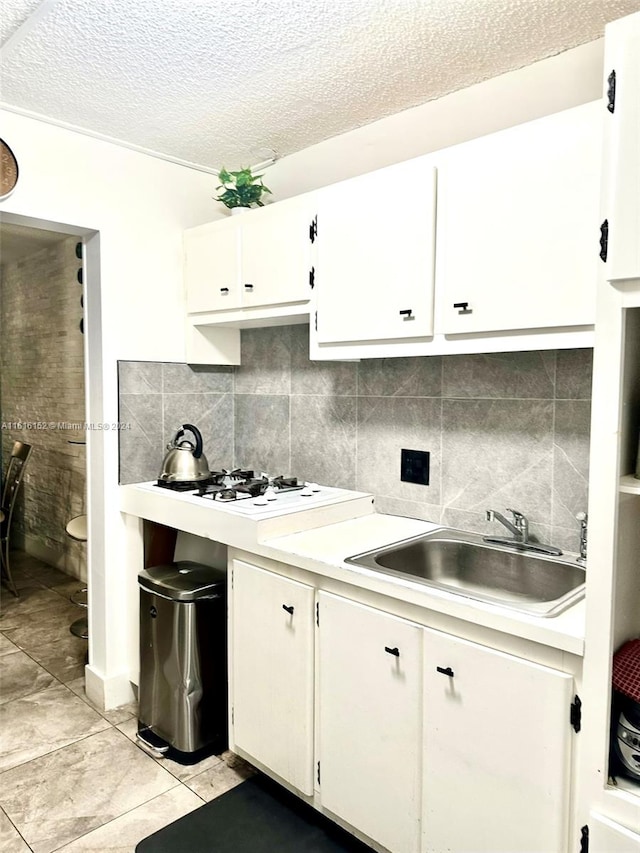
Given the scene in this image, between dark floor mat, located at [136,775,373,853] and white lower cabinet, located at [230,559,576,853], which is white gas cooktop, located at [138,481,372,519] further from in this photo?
dark floor mat, located at [136,775,373,853]

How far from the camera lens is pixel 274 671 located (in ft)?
6.69

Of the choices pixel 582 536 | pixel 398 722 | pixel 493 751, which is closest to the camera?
pixel 493 751

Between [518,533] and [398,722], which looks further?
[518,533]

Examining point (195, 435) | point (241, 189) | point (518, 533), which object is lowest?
point (518, 533)

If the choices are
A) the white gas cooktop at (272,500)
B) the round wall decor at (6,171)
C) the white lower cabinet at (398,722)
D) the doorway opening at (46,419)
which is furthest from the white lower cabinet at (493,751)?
the doorway opening at (46,419)

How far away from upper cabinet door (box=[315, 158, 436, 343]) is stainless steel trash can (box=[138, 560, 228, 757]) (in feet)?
3.67

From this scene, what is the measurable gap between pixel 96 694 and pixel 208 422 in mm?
1363

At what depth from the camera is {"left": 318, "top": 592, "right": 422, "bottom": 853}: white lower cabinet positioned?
1.65m

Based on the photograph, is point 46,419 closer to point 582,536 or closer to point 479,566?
point 479,566

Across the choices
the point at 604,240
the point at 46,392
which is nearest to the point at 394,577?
the point at 604,240

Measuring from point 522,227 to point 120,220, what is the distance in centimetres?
176

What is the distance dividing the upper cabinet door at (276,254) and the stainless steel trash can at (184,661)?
3.87 ft

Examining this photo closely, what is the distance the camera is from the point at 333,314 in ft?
7.23

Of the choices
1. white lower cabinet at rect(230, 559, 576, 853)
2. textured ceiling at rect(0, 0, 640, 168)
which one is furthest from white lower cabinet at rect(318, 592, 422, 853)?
textured ceiling at rect(0, 0, 640, 168)
